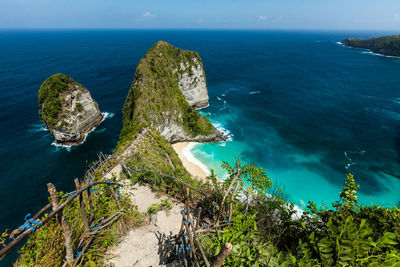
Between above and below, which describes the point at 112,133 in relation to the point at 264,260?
below

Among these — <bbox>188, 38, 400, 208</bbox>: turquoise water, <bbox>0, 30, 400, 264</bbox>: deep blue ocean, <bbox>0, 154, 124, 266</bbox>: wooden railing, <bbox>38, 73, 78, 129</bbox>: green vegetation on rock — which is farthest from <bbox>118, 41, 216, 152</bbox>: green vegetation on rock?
<bbox>0, 154, 124, 266</bbox>: wooden railing

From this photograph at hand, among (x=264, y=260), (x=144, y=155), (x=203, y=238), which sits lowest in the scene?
(x=144, y=155)

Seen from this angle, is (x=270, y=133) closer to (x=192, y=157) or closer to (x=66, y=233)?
(x=192, y=157)

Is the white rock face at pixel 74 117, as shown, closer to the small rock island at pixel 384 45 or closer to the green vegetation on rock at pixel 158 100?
the green vegetation on rock at pixel 158 100

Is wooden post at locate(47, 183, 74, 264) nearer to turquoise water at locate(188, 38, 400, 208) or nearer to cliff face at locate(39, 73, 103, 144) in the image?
turquoise water at locate(188, 38, 400, 208)

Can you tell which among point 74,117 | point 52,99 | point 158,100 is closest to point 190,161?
point 158,100

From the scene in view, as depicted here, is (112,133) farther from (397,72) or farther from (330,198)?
(397,72)

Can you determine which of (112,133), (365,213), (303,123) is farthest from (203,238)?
(303,123)
